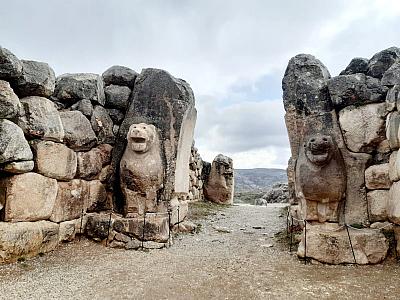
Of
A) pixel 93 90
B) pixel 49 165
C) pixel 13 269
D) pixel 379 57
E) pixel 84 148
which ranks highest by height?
pixel 379 57

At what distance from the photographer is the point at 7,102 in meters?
4.26

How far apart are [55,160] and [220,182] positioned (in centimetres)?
813

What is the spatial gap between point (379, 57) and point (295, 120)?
4.78ft

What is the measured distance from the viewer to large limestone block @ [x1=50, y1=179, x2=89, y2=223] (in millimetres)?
5071

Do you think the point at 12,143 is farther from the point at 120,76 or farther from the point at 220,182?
the point at 220,182

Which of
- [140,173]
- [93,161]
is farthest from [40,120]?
[140,173]

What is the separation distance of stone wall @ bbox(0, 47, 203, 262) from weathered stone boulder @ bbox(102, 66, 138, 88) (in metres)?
0.02

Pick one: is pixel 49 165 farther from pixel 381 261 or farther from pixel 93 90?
pixel 381 261

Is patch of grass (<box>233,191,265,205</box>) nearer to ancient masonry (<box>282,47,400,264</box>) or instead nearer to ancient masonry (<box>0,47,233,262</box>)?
ancient masonry (<box>0,47,233,262</box>)

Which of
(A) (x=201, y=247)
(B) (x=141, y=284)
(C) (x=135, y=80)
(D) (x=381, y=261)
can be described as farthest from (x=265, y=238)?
(C) (x=135, y=80)


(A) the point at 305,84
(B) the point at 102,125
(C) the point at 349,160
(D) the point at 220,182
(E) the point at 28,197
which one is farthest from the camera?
(D) the point at 220,182

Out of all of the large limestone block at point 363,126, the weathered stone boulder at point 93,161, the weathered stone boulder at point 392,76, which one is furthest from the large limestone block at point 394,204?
the weathered stone boulder at point 93,161

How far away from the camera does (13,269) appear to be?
399 cm

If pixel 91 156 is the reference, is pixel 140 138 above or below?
above
